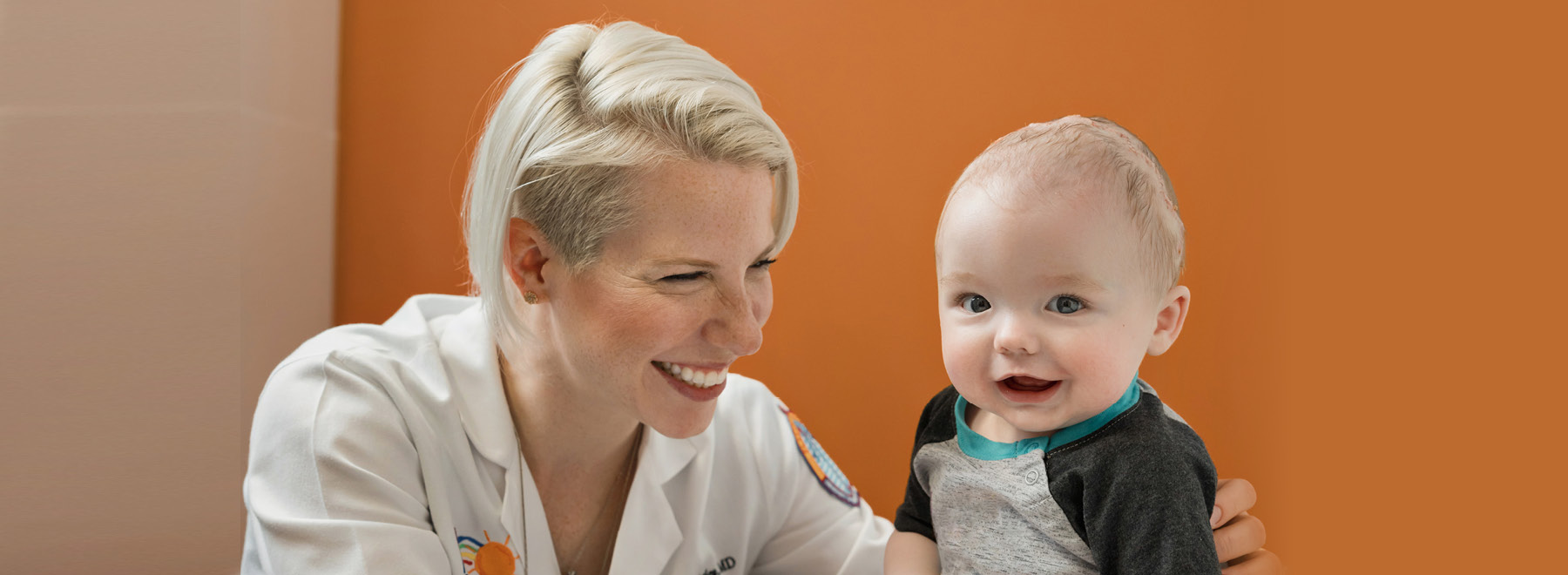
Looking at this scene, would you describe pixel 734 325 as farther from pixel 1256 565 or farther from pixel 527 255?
pixel 1256 565

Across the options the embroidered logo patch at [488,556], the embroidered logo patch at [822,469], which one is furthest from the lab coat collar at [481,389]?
the embroidered logo patch at [822,469]

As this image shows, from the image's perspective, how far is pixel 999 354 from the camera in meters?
1.13

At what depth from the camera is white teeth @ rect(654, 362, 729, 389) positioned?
1.47 metres

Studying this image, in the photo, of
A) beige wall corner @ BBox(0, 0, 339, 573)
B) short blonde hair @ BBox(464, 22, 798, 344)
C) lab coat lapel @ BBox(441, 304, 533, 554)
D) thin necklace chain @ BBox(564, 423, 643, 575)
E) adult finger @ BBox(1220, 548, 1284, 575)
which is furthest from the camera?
beige wall corner @ BBox(0, 0, 339, 573)

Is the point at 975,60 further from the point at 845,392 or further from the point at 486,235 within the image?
the point at 486,235

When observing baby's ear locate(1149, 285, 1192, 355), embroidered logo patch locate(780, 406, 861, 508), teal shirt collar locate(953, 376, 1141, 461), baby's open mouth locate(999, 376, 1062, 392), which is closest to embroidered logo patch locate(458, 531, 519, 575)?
embroidered logo patch locate(780, 406, 861, 508)

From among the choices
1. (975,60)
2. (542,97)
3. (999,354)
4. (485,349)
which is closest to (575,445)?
(485,349)

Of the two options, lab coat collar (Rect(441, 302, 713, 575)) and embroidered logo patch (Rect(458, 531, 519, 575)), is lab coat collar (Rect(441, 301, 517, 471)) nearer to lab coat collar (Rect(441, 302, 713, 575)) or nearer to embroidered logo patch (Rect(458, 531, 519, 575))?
lab coat collar (Rect(441, 302, 713, 575))

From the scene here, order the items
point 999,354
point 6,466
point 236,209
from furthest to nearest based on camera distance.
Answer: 1. point 236,209
2. point 6,466
3. point 999,354

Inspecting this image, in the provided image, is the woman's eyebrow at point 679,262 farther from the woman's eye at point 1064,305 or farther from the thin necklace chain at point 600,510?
the woman's eye at point 1064,305

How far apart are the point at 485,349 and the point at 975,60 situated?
1.16 meters

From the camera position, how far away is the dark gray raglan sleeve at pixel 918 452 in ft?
4.39

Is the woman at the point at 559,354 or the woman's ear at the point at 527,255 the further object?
the woman's ear at the point at 527,255

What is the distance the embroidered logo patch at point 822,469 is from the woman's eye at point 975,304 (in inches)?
30.0
